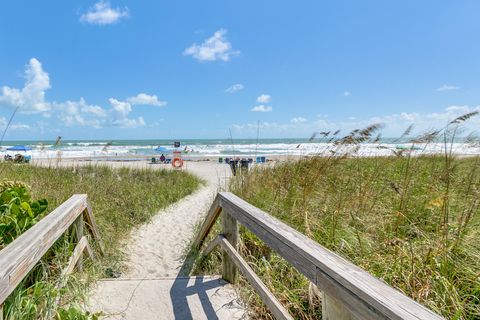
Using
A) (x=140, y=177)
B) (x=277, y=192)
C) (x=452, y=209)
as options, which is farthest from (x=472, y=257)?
(x=140, y=177)

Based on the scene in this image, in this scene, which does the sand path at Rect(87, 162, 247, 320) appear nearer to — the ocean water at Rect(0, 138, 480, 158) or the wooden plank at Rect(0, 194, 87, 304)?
the wooden plank at Rect(0, 194, 87, 304)

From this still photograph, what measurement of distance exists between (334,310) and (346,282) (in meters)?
0.21

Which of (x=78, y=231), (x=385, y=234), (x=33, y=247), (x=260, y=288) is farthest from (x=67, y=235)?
(x=385, y=234)

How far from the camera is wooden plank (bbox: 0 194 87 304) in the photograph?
1164mm

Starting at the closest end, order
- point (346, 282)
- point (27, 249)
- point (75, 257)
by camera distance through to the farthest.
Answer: point (346, 282), point (27, 249), point (75, 257)

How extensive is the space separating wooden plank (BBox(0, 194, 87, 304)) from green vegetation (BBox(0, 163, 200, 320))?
290 millimetres

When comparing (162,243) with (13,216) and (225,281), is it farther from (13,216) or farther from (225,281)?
(13,216)

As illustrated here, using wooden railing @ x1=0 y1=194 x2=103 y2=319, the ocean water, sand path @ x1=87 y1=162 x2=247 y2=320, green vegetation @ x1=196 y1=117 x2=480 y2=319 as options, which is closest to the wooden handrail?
wooden railing @ x1=0 y1=194 x2=103 y2=319

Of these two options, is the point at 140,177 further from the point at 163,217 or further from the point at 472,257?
the point at 472,257

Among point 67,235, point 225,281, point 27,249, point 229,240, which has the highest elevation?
point 27,249

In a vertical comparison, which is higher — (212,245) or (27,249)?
(27,249)

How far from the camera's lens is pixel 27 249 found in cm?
141

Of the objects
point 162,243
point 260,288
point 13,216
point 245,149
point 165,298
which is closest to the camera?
point 260,288

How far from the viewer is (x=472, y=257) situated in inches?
79.2
